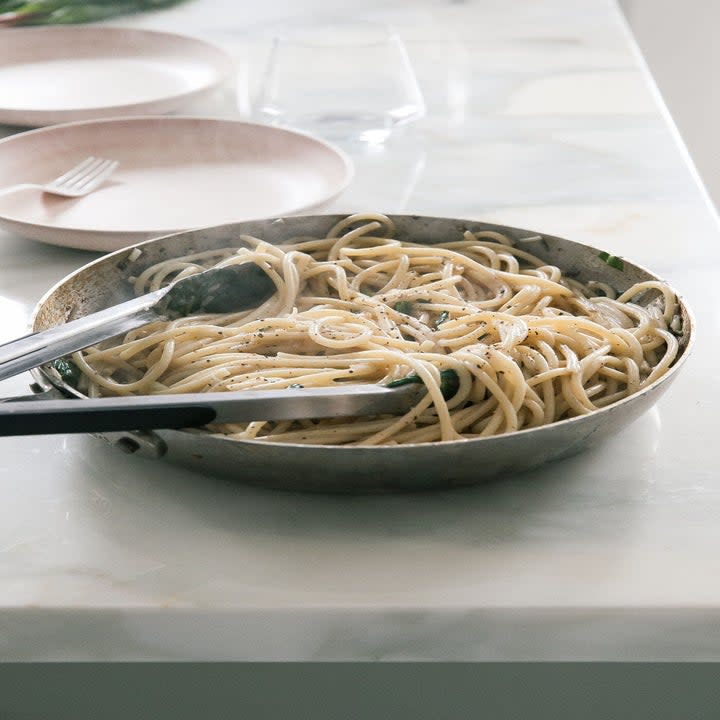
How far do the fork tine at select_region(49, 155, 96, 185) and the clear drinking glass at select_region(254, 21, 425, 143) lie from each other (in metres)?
0.38

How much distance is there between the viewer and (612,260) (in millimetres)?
Answer: 1209

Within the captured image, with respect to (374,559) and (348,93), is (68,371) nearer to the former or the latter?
(374,559)

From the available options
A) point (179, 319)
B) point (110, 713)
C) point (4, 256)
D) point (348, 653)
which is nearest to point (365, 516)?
point (348, 653)

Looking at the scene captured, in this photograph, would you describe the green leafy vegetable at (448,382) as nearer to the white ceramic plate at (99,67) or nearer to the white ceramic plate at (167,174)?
the white ceramic plate at (167,174)

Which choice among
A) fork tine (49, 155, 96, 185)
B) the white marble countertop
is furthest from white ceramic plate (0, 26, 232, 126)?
the white marble countertop

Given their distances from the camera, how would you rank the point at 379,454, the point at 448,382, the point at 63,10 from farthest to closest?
1. the point at 63,10
2. the point at 448,382
3. the point at 379,454

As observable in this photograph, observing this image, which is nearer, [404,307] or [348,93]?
[404,307]

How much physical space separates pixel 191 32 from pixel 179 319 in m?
1.63

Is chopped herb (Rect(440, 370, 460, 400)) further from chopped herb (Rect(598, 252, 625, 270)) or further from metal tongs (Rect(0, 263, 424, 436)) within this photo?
chopped herb (Rect(598, 252, 625, 270))

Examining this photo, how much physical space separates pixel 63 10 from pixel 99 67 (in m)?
0.43

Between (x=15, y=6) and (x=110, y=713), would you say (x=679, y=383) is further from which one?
(x=15, y=6)

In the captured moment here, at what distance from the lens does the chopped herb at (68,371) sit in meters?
1.05

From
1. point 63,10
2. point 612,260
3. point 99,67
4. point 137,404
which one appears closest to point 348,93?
point 99,67

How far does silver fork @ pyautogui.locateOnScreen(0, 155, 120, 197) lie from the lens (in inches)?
63.2
